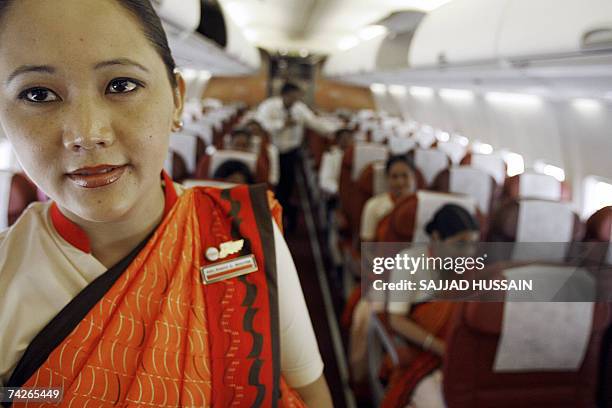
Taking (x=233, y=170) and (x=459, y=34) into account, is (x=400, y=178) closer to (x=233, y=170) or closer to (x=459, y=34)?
(x=459, y=34)

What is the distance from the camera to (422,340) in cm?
184

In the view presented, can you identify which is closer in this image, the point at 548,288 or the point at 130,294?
the point at 130,294

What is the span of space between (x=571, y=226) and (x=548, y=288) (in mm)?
1907

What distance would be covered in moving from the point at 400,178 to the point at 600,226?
134cm

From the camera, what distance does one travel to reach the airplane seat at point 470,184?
3658mm

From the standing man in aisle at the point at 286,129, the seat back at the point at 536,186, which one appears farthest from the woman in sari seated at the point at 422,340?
the standing man in aisle at the point at 286,129

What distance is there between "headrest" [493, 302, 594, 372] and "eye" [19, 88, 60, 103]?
1.31 m

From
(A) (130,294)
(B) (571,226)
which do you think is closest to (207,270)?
(A) (130,294)

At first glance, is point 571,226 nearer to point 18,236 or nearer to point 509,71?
point 509,71

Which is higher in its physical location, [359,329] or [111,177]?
[111,177]

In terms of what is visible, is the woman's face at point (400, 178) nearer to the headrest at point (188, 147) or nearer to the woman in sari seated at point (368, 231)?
the woman in sari seated at point (368, 231)

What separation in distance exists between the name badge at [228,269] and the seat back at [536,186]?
3.75 meters

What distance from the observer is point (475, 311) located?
142cm

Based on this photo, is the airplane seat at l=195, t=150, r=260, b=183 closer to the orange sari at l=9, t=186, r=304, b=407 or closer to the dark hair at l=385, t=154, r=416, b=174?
the dark hair at l=385, t=154, r=416, b=174
